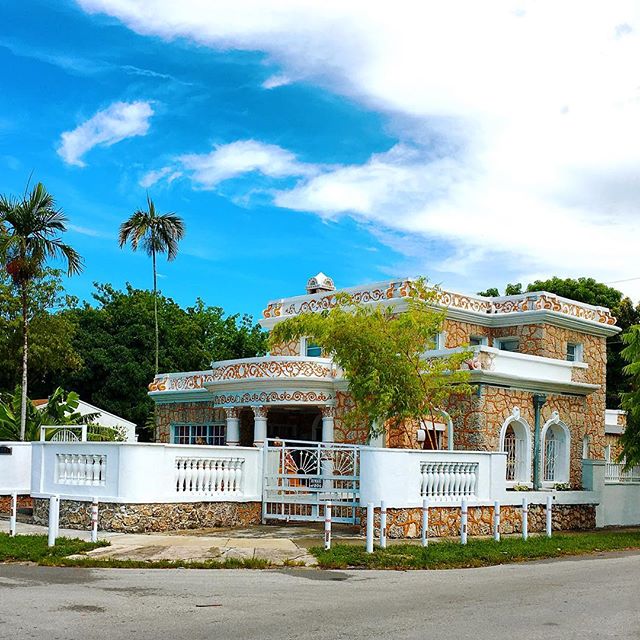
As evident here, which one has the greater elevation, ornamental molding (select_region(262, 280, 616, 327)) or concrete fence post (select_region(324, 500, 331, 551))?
ornamental molding (select_region(262, 280, 616, 327))

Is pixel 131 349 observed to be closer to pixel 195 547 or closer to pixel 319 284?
pixel 319 284

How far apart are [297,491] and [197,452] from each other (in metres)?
2.40

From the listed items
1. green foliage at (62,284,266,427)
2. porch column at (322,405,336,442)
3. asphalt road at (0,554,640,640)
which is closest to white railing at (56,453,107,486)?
asphalt road at (0,554,640,640)

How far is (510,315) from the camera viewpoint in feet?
97.3

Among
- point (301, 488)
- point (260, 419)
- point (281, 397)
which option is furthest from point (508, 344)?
point (301, 488)

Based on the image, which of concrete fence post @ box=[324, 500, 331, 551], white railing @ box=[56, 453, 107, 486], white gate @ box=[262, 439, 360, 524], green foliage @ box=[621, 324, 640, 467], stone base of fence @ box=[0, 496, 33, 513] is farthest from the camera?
green foliage @ box=[621, 324, 640, 467]

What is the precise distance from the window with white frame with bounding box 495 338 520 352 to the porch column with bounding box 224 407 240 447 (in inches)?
332

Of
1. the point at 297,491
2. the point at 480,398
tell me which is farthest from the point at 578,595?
the point at 480,398

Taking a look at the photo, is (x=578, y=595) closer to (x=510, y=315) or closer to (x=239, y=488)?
(x=239, y=488)

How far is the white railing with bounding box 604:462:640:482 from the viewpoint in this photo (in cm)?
2719

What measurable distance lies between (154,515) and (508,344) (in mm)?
15148

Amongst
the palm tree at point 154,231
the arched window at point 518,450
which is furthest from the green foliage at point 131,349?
the arched window at point 518,450

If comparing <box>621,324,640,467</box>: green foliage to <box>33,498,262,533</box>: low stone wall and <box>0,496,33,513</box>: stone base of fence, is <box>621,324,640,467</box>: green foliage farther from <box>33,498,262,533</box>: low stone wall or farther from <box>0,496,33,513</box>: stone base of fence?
<box>0,496,33,513</box>: stone base of fence

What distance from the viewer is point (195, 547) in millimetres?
16219
